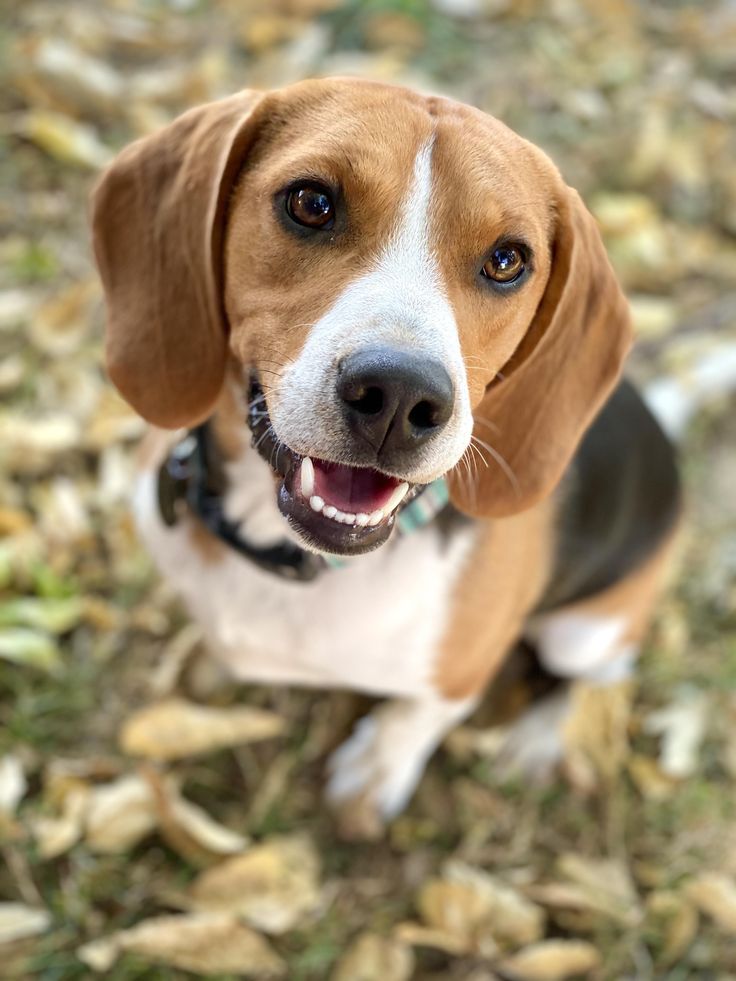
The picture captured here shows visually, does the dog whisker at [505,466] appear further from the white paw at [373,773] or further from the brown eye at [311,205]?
the white paw at [373,773]

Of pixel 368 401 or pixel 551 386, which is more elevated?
pixel 368 401

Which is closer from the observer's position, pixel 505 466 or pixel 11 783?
pixel 505 466

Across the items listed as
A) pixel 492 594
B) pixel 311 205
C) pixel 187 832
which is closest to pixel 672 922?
pixel 492 594

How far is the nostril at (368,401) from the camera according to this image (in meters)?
1.65

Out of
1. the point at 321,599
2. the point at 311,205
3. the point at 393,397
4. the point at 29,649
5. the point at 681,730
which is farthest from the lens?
the point at 681,730

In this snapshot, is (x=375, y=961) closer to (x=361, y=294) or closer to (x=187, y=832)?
(x=187, y=832)

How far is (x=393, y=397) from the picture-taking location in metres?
1.63

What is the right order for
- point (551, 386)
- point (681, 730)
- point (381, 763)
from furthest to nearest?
point (681, 730) < point (381, 763) < point (551, 386)

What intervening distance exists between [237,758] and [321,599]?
40.5 inches

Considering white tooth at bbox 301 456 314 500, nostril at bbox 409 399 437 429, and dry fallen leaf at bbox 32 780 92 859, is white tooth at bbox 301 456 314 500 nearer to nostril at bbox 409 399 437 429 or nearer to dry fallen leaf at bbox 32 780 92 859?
nostril at bbox 409 399 437 429

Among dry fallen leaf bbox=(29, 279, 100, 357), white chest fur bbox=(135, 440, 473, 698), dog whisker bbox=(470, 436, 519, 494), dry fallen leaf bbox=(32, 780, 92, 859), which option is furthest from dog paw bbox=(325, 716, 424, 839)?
dry fallen leaf bbox=(29, 279, 100, 357)

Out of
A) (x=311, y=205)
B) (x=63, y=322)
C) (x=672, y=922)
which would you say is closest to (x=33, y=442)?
(x=63, y=322)

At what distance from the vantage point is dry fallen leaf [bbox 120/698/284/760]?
9.75ft

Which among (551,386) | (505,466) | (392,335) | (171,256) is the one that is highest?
(392,335)
